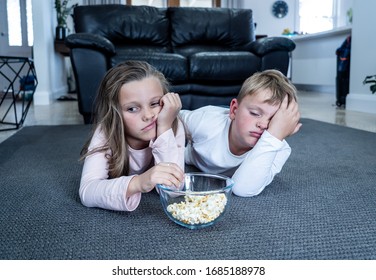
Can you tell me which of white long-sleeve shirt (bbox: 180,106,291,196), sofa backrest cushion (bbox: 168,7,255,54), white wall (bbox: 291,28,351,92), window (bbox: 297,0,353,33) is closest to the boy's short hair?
white long-sleeve shirt (bbox: 180,106,291,196)

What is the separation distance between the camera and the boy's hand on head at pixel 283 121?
3.22 ft

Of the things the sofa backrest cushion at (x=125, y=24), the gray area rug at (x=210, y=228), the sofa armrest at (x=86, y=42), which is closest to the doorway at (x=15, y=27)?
the sofa backrest cushion at (x=125, y=24)

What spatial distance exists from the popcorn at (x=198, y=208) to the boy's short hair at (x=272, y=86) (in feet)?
1.11

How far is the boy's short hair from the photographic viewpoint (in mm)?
1009

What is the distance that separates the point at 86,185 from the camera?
0.93 metres

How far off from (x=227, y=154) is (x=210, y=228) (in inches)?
15.2

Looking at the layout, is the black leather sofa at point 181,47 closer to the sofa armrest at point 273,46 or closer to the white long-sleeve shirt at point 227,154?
the sofa armrest at point 273,46

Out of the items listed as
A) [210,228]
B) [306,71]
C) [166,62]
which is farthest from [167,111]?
[306,71]

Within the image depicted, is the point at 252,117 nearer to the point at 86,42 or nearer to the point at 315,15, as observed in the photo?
the point at 86,42

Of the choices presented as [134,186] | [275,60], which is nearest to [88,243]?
[134,186]

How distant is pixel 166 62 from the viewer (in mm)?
2449

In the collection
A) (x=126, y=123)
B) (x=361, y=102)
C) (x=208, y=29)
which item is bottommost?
(x=361, y=102)
